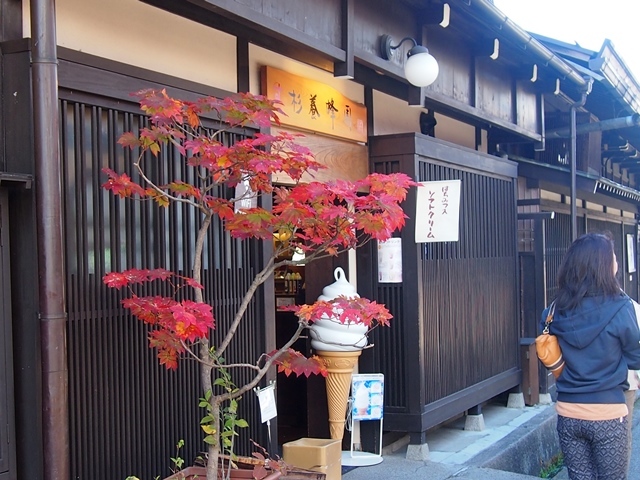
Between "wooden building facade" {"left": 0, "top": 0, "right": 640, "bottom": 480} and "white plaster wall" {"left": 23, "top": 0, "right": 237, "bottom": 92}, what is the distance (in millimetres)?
15

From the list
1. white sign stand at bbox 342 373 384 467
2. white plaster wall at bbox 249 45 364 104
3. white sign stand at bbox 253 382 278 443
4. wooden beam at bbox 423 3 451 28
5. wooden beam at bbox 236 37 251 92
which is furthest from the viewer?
wooden beam at bbox 423 3 451 28

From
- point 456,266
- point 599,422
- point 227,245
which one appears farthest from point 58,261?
point 456,266

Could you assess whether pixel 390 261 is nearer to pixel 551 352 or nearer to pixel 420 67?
pixel 420 67

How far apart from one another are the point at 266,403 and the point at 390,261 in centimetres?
290

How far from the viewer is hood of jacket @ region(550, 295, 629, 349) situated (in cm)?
530

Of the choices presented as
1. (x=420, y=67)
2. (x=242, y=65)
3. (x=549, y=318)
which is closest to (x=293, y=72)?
(x=242, y=65)

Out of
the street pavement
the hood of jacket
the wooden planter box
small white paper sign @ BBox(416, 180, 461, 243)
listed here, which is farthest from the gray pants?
small white paper sign @ BBox(416, 180, 461, 243)

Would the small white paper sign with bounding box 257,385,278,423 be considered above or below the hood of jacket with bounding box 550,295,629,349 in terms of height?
below

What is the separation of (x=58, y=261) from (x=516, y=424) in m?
7.75

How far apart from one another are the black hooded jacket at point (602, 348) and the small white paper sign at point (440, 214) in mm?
2980

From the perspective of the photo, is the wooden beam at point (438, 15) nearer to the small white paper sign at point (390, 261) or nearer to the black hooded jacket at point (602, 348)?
the small white paper sign at point (390, 261)

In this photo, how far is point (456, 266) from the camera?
9508 mm

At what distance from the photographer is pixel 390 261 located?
28.0 feet

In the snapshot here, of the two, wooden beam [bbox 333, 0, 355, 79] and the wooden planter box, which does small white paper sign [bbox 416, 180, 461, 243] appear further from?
the wooden planter box
